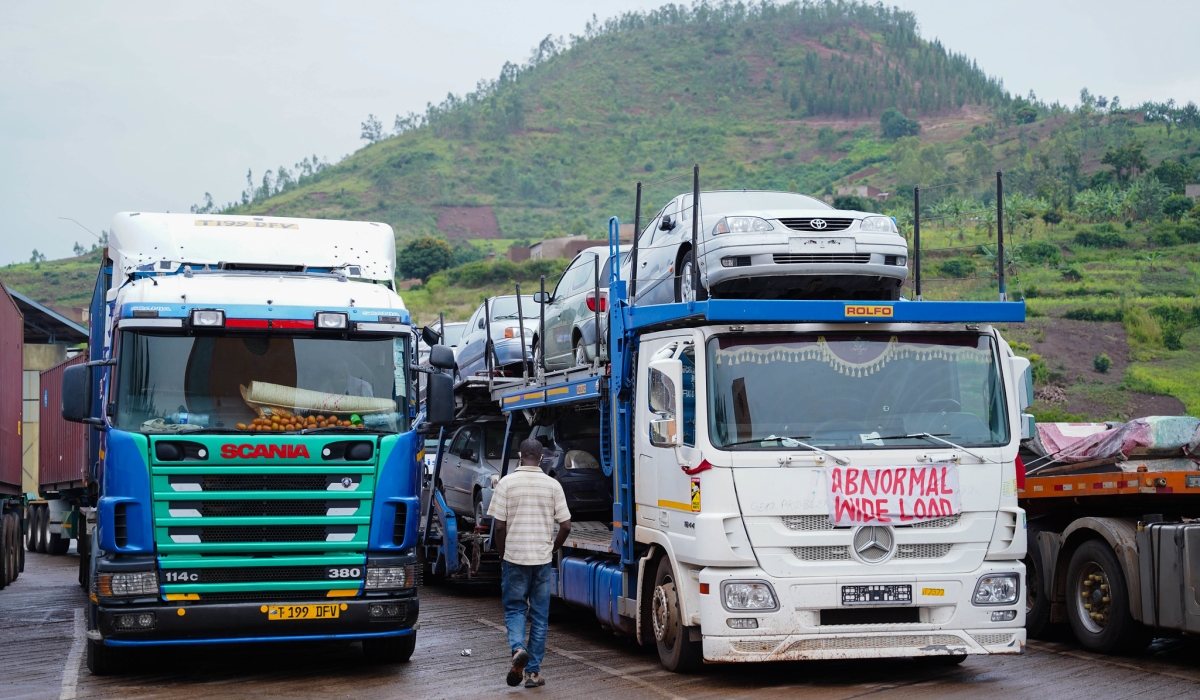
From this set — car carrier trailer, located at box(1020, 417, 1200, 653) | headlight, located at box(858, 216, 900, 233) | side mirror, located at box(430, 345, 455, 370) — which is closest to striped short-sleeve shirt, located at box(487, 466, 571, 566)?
side mirror, located at box(430, 345, 455, 370)

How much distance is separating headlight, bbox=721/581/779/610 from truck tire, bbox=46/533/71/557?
21389 mm

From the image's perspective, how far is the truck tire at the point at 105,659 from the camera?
8.66 metres

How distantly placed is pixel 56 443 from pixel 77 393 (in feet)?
45.9

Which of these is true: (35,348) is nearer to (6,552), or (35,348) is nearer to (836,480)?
(6,552)

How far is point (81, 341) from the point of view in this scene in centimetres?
3950

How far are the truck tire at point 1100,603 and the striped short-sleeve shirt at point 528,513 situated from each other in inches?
172

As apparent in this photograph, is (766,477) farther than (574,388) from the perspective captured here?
No

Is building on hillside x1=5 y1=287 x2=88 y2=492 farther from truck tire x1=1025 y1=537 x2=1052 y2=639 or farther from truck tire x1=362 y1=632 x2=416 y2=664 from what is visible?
truck tire x1=1025 y1=537 x2=1052 y2=639

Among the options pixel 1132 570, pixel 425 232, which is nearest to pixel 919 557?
pixel 1132 570

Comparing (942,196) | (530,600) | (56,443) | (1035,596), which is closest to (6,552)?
(56,443)

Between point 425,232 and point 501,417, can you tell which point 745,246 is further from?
point 425,232

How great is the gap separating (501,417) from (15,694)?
6.75 meters

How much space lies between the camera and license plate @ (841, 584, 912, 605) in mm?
7645

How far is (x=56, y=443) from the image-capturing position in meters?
20.7
